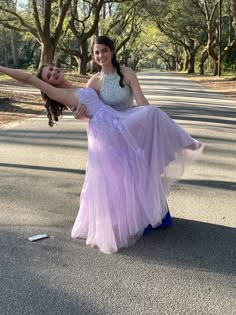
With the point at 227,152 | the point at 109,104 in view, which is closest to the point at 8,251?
the point at 109,104

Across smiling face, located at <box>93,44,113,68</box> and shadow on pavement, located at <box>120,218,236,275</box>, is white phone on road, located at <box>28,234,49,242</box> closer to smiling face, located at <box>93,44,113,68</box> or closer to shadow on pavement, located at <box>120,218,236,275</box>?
shadow on pavement, located at <box>120,218,236,275</box>

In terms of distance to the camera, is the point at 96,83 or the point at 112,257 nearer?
the point at 112,257

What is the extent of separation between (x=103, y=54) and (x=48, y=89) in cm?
59

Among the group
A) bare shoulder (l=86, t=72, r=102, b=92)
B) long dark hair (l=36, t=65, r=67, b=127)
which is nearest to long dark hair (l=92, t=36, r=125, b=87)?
bare shoulder (l=86, t=72, r=102, b=92)

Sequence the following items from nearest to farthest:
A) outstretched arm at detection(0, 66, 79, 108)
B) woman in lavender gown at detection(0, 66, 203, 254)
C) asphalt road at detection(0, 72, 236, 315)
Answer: asphalt road at detection(0, 72, 236, 315) → outstretched arm at detection(0, 66, 79, 108) → woman in lavender gown at detection(0, 66, 203, 254)

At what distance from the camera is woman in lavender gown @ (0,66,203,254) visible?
4008 mm

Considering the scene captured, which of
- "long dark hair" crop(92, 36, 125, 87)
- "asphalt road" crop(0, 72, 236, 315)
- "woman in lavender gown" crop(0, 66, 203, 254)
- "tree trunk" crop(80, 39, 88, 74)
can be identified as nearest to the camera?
"asphalt road" crop(0, 72, 236, 315)

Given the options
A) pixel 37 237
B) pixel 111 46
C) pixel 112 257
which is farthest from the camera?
pixel 37 237

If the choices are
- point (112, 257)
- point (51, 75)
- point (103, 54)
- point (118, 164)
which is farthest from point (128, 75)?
point (112, 257)

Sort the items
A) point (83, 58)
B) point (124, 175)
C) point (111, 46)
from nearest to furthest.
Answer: point (124, 175), point (111, 46), point (83, 58)

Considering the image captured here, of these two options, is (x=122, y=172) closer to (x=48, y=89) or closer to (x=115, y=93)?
(x=115, y=93)

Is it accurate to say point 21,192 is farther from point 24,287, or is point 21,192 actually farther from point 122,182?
point 24,287

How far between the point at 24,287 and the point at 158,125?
1.76 metres

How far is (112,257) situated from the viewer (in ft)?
12.7
